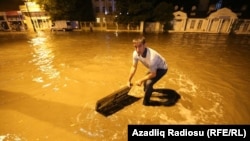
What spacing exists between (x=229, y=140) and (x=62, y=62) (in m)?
8.60

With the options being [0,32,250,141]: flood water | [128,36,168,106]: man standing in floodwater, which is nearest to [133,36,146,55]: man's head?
[128,36,168,106]: man standing in floodwater

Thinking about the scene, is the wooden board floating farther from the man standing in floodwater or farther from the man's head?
the man's head

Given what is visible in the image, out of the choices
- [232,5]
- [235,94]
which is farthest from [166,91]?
[232,5]

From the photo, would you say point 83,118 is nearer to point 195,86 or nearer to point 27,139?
point 27,139

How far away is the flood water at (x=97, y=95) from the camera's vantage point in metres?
3.87

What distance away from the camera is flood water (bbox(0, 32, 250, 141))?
387cm

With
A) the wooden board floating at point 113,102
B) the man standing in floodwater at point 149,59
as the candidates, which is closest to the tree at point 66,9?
the wooden board floating at point 113,102

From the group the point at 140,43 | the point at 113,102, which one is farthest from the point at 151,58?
the point at 113,102

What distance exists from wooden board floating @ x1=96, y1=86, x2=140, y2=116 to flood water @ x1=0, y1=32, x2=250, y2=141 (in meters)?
0.20

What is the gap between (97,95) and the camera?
531 centimetres

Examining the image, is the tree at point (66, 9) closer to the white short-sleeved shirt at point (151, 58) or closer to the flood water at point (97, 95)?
the flood water at point (97, 95)

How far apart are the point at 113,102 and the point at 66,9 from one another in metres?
22.6

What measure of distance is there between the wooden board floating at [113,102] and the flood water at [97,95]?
200 mm

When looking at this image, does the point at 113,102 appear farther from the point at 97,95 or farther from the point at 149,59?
the point at 149,59
